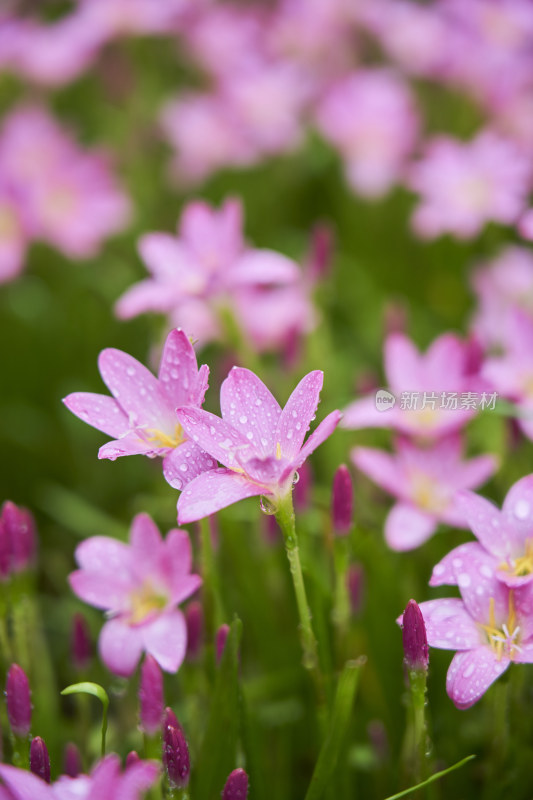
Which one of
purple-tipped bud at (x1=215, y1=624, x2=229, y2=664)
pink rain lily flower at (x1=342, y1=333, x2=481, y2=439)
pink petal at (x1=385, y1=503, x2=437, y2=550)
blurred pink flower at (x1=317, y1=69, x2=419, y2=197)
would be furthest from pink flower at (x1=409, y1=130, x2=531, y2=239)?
purple-tipped bud at (x1=215, y1=624, x2=229, y2=664)

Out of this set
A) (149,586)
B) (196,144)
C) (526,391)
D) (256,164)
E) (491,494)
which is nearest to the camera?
(149,586)

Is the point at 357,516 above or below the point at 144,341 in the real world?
below

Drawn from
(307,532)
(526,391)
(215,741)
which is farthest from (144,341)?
(215,741)

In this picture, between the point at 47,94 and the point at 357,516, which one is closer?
the point at 357,516

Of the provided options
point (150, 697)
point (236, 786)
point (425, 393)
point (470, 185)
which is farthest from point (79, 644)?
point (470, 185)

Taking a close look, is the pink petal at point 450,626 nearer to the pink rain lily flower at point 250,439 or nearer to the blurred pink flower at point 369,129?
the pink rain lily flower at point 250,439

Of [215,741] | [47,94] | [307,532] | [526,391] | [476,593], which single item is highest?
[47,94]

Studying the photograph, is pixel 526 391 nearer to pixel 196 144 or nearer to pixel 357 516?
pixel 357 516

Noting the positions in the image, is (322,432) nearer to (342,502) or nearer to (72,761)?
(342,502)
